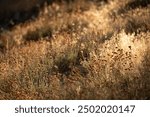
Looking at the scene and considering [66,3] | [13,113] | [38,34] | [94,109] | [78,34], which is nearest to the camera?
[94,109]

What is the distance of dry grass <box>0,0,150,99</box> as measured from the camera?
6994 mm

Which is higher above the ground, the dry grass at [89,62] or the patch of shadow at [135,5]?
the patch of shadow at [135,5]

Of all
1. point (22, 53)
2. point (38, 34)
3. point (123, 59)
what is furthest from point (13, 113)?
point (38, 34)

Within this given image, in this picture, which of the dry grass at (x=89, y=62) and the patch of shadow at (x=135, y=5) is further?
the patch of shadow at (x=135, y=5)

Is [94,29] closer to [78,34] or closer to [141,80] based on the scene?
[78,34]

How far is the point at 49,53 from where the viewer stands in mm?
9094

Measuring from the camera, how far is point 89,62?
25.4ft

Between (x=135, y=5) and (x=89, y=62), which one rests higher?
(x=135, y=5)

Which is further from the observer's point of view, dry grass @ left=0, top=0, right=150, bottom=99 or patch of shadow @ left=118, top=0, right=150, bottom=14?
patch of shadow @ left=118, top=0, right=150, bottom=14

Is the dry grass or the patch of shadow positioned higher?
the patch of shadow

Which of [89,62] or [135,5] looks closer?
[89,62]

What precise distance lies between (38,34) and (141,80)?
5707mm

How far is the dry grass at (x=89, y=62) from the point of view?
6994 mm

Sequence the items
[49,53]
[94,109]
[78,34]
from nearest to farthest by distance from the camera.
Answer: [94,109]
[49,53]
[78,34]
